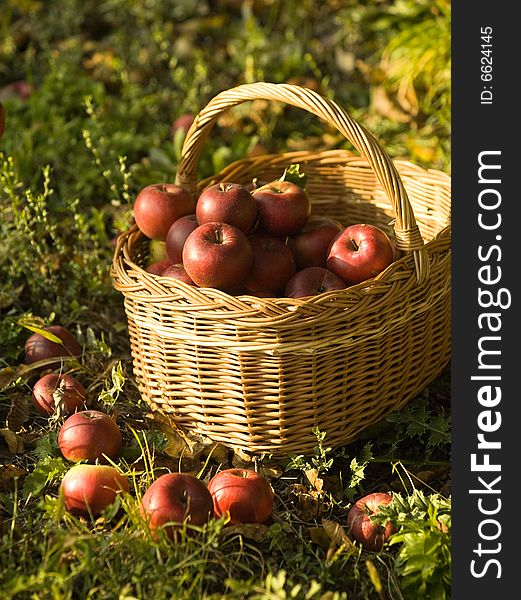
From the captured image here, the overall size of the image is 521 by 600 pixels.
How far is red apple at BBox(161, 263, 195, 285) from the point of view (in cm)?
262

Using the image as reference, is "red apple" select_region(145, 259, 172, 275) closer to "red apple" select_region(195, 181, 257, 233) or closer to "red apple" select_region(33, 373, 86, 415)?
"red apple" select_region(195, 181, 257, 233)

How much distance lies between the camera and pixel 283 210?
2.73 meters

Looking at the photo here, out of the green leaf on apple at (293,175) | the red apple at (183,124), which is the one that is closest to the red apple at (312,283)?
the green leaf on apple at (293,175)

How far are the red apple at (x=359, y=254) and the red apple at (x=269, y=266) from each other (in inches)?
5.4

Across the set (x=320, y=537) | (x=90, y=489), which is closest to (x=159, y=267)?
(x=90, y=489)

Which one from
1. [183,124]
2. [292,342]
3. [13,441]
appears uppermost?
[183,124]

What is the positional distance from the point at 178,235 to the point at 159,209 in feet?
0.45

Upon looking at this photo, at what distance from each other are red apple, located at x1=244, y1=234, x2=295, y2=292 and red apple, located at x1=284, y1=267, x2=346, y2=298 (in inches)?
2.0

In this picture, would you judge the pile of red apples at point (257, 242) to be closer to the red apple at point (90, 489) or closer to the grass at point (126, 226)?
the grass at point (126, 226)

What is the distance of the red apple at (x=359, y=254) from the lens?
2.58m

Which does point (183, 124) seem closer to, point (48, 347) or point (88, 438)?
point (48, 347)

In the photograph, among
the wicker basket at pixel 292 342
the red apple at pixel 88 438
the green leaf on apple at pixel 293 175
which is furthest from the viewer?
the green leaf on apple at pixel 293 175

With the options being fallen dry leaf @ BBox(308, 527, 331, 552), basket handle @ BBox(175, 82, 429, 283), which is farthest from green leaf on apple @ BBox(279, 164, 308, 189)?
fallen dry leaf @ BBox(308, 527, 331, 552)

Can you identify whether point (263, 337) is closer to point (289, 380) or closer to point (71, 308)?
point (289, 380)
